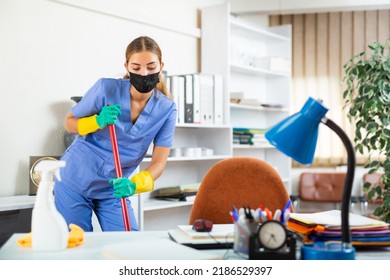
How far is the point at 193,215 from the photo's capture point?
1.61m

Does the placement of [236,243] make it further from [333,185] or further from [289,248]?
[333,185]

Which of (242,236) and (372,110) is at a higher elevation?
(372,110)

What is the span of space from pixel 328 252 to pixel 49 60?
100cm

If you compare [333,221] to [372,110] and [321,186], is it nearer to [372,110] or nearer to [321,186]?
[321,186]

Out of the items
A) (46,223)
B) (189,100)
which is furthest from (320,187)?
(46,223)

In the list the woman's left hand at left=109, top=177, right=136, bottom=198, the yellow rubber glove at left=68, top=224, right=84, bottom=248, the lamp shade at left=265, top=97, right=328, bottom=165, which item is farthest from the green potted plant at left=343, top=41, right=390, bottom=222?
the yellow rubber glove at left=68, top=224, right=84, bottom=248

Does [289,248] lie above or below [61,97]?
below

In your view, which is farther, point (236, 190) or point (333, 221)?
point (236, 190)

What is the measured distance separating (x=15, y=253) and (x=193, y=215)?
62 centimetres

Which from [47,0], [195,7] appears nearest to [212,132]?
[195,7]

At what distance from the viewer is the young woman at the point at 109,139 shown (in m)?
1.56

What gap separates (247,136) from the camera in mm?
2723
